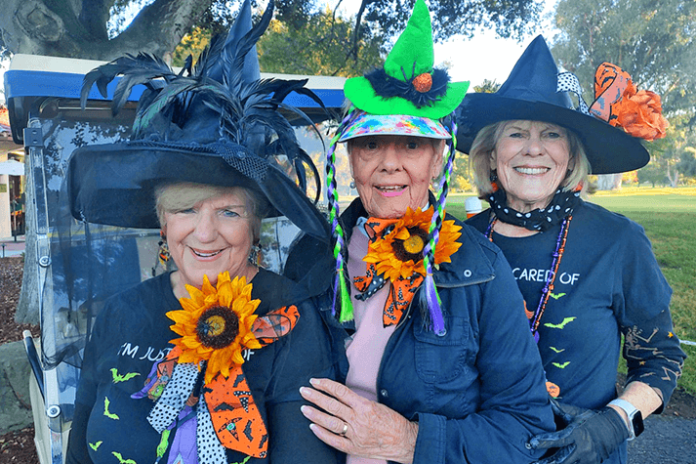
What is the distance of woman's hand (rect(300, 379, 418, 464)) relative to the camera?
1315 mm

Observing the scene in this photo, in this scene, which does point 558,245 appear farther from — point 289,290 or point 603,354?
point 289,290

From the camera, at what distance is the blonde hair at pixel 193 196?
1397mm

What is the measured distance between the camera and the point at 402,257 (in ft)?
4.85

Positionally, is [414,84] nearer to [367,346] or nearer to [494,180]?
[494,180]

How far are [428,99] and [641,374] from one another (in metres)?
1.40

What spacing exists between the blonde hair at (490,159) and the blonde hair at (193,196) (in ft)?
3.58

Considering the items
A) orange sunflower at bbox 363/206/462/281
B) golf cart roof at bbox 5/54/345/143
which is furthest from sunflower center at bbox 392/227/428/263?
golf cart roof at bbox 5/54/345/143

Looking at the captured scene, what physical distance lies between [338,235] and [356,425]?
616 millimetres

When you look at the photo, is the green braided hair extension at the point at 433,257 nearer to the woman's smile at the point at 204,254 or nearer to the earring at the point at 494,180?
the earring at the point at 494,180

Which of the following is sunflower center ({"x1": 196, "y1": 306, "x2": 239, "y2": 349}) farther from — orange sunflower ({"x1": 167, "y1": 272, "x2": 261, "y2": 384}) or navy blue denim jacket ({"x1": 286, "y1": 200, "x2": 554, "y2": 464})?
navy blue denim jacket ({"x1": 286, "y1": 200, "x2": 554, "y2": 464})

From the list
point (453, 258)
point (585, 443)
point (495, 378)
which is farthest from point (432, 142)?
point (585, 443)

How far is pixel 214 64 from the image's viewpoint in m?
1.48

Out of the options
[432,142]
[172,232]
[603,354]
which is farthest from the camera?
[603,354]

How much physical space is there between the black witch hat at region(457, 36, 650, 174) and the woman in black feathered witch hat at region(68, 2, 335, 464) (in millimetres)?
864
